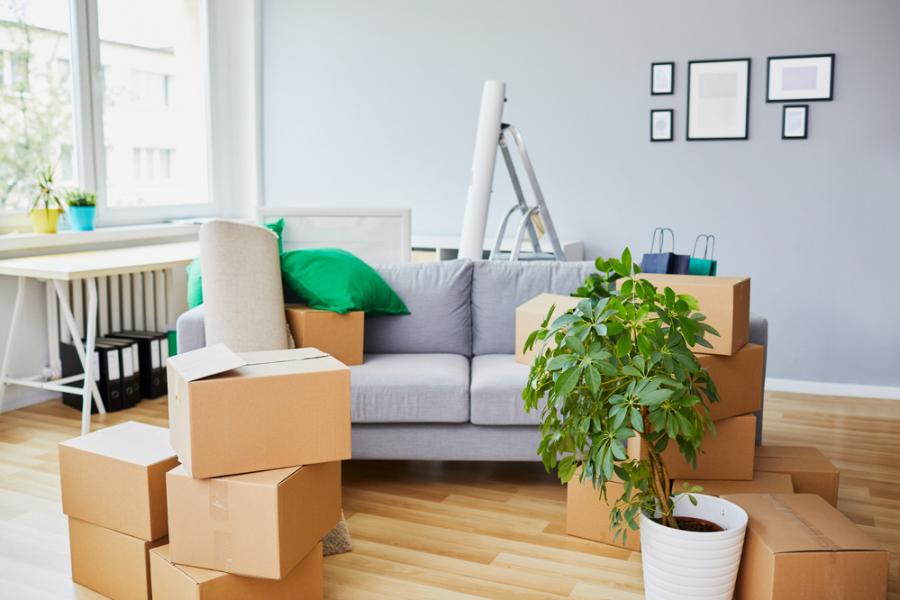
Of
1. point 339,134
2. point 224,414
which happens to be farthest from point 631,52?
point 224,414

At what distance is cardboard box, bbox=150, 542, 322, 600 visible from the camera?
198 centimetres

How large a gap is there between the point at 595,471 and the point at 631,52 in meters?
3.23

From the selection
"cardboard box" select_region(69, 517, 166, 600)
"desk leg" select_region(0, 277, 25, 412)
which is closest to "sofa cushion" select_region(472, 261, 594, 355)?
"cardboard box" select_region(69, 517, 166, 600)

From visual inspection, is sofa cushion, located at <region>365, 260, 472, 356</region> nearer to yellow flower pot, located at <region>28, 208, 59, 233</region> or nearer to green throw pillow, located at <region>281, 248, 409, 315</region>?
green throw pillow, located at <region>281, 248, 409, 315</region>

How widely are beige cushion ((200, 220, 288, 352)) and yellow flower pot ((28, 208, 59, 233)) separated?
5.92 feet

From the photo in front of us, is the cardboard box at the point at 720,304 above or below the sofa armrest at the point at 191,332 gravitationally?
above

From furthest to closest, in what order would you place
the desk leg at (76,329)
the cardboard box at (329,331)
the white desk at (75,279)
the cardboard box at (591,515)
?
the desk leg at (76,329)
the white desk at (75,279)
the cardboard box at (329,331)
the cardboard box at (591,515)

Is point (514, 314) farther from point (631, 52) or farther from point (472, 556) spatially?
point (631, 52)

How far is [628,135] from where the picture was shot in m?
4.72

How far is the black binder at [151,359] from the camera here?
4.24m

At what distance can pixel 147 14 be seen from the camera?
5031 mm

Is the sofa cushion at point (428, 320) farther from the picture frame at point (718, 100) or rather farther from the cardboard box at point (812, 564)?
the picture frame at point (718, 100)

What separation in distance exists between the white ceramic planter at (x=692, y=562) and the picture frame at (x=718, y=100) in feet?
9.55

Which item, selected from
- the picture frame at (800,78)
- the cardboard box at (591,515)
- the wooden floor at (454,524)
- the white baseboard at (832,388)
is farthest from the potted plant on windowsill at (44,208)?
the white baseboard at (832,388)
